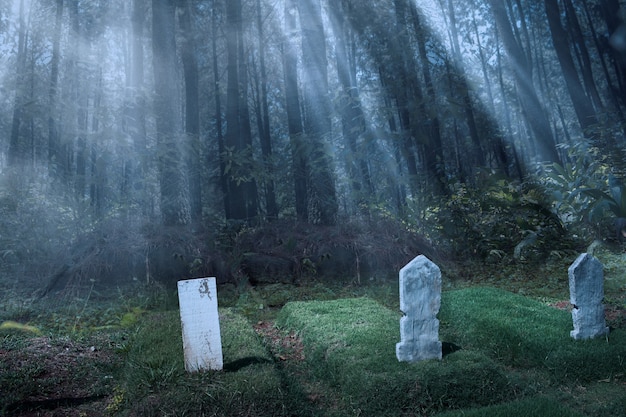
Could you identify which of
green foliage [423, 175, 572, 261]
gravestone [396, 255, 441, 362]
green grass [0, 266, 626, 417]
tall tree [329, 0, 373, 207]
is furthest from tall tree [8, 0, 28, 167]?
gravestone [396, 255, 441, 362]

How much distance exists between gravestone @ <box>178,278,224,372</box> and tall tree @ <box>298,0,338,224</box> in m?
7.00

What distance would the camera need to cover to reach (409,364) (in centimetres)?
375

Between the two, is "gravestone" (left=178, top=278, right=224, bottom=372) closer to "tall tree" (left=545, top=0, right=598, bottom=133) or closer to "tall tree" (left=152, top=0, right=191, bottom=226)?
"tall tree" (left=152, top=0, right=191, bottom=226)

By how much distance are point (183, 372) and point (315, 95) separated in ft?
29.6

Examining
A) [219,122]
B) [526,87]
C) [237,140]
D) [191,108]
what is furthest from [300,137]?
[526,87]

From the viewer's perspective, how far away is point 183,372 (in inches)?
143

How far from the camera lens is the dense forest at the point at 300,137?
8.99m

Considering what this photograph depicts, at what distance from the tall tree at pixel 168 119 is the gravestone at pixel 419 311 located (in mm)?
7246

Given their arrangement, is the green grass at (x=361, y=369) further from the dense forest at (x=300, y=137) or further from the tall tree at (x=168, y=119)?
the tall tree at (x=168, y=119)

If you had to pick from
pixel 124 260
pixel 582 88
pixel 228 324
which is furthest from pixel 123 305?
pixel 582 88

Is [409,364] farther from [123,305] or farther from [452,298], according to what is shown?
[123,305]

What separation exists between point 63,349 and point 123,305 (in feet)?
7.56

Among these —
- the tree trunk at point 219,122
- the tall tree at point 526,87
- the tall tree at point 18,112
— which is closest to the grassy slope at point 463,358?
the tree trunk at point 219,122

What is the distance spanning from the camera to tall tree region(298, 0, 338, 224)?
10.7m
